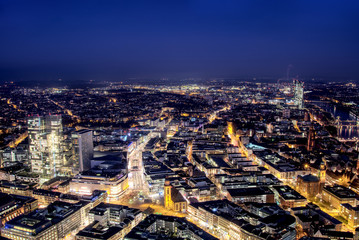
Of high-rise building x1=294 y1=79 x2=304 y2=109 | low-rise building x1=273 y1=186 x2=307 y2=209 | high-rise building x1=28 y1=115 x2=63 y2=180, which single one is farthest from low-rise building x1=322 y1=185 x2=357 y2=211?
high-rise building x1=294 y1=79 x2=304 y2=109

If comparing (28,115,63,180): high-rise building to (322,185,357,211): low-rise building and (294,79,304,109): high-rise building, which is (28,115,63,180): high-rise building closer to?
(322,185,357,211): low-rise building

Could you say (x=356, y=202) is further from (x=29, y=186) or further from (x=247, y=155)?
(x=29, y=186)

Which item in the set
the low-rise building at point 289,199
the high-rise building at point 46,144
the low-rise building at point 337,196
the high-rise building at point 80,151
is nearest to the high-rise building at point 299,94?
the low-rise building at point 337,196

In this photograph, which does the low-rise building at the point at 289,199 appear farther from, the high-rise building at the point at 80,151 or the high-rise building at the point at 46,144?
the high-rise building at the point at 46,144

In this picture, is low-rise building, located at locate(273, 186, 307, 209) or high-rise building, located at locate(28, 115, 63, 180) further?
high-rise building, located at locate(28, 115, 63, 180)

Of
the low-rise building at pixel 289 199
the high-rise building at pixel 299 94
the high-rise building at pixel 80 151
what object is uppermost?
the high-rise building at pixel 299 94

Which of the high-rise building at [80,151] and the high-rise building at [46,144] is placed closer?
the high-rise building at [46,144]

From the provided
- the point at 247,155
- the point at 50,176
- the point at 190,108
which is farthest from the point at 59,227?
the point at 190,108

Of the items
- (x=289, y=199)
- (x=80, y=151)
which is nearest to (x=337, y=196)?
(x=289, y=199)

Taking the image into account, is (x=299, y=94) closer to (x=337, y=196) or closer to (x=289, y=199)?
(x=337, y=196)
